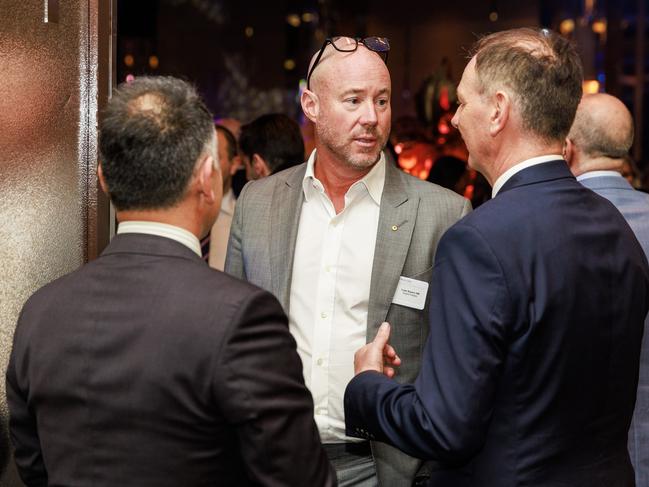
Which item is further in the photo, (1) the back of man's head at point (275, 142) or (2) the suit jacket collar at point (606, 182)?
(1) the back of man's head at point (275, 142)

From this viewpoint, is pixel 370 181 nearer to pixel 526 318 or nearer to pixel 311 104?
pixel 311 104

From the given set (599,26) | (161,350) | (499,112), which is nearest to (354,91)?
(499,112)

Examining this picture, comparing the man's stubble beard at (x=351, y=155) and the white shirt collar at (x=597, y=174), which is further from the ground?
the man's stubble beard at (x=351, y=155)

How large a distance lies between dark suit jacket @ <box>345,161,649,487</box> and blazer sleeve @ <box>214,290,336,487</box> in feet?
1.04

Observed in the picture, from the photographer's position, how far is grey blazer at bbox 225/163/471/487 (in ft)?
8.03

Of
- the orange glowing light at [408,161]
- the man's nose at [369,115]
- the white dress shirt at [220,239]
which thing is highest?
the man's nose at [369,115]

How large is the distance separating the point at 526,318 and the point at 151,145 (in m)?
0.78

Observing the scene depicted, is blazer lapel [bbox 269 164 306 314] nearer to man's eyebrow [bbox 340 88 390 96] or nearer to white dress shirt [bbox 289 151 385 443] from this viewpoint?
white dress shirt [bbox 289 151 385 443]

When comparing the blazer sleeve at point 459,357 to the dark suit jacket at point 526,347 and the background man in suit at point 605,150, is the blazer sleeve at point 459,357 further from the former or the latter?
the background man in suit at point 605,150

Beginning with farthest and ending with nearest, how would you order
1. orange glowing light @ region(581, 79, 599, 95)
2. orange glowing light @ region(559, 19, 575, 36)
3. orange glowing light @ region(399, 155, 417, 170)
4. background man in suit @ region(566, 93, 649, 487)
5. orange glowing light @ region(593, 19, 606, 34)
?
orange glowing light @ region(593, 19, 606, 34)
orange glowing light @ region(559, 19, 575, 36)
orange glowing light @ region(581, 79, 599, 95)
orange glowing light @ region(399, 155, 417, 170)
background man in suit @ region(566, 93, 649, 487)

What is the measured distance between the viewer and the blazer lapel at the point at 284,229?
2559mm

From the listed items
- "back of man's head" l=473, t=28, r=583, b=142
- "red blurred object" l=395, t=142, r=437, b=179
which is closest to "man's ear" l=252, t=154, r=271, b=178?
"red blurred object" l=395, t=142, r=437, b=179

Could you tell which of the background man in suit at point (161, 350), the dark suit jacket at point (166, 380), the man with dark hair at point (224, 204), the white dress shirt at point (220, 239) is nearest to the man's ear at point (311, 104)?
the background man in suit at point (161, 350)

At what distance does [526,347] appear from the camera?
5.67 feet
